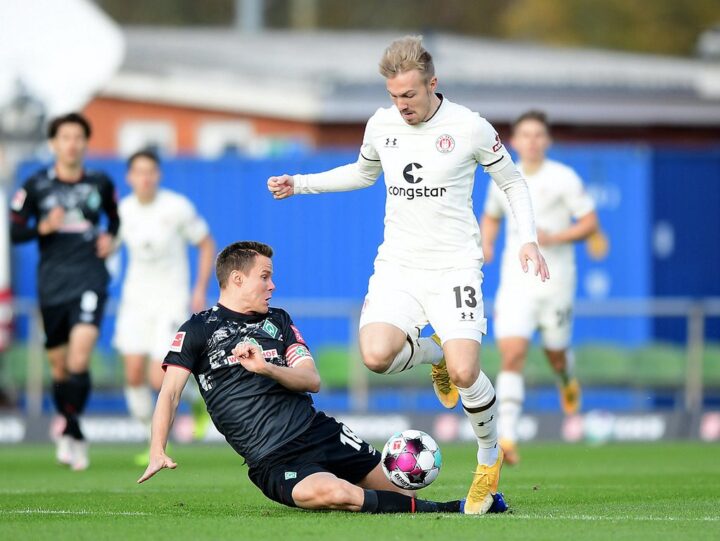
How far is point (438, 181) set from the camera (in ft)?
30.1

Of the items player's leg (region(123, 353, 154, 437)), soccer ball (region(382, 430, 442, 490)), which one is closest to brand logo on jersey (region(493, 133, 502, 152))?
soccer ball (region(382, 430, 442, 490))

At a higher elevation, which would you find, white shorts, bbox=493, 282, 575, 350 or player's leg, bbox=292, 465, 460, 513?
white shorts, bbox=493, 282, 575, 350

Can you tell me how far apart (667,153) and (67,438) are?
12.4 metres

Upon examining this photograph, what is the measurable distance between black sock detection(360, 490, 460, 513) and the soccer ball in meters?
0.08

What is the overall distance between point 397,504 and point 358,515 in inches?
10.7

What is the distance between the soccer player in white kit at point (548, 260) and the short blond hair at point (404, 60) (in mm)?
4323

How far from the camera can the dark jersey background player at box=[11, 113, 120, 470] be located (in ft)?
43.1

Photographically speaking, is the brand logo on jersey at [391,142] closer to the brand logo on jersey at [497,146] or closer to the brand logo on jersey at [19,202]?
the brand logo on jersey at [497,146]

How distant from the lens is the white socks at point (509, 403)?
13.1 metres

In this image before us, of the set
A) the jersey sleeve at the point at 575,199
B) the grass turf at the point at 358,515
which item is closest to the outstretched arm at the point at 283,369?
the grass turf at the point at 358,515

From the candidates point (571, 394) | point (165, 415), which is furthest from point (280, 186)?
→ point (571, 394)

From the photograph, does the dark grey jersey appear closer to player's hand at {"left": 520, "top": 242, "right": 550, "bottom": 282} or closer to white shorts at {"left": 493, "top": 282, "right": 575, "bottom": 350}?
player's hand at {"left": 520, "top": 242, "right": 550, "bottom": 282}

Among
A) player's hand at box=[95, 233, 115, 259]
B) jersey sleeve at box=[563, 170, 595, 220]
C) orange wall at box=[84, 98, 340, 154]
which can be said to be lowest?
player's hand at box=[95, 233, 115, 259]

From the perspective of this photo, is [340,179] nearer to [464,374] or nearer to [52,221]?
[464,374]
